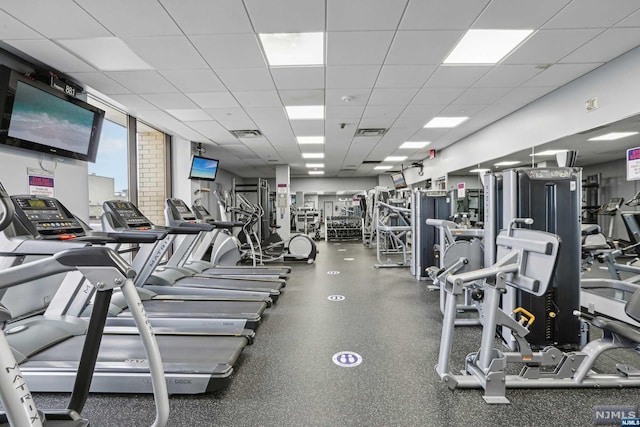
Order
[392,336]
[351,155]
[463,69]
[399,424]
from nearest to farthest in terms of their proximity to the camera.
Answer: [399,424] → [392,336] → [463,69] → [351,155]

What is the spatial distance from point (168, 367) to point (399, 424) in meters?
1.42

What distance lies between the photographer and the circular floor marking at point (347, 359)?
7.61ft

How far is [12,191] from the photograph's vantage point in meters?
3.17

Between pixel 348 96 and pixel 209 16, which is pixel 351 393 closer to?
pixel 209 16

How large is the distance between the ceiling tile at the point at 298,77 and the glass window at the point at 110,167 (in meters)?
2.72

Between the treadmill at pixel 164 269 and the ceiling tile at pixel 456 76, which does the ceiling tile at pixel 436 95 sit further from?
the treadmill at pixel 164 269

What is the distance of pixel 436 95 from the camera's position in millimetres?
4590

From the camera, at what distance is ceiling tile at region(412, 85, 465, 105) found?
4355mm

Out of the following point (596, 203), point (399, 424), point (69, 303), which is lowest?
point (399, 424)

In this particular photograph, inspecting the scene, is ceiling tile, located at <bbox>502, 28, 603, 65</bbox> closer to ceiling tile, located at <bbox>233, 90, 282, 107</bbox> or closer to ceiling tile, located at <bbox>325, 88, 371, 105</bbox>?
ceiling tile, located at <bbox>325, 88, 371, 105</bbox>

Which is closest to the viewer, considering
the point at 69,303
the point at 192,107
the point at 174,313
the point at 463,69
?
the point at 69,303

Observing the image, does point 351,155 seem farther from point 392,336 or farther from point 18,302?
point 18,302

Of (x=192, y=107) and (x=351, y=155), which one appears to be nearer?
(x=192, y=107)

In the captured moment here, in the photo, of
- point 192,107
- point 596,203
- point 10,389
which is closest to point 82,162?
point 192,107
